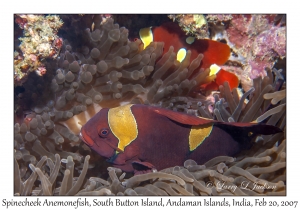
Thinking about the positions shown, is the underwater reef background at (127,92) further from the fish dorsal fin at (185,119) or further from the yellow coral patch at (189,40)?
the fish dorsal fin at (185,119)

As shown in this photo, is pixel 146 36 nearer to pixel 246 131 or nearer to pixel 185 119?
pixel 185 119

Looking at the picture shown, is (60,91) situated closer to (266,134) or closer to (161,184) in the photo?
(161,184)

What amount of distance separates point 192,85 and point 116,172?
89 cm

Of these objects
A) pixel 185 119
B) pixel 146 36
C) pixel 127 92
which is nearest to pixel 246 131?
pixel 185 119

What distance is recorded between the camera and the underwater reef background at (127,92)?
65.9 inches

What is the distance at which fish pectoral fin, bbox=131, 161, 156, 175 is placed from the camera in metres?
1.75

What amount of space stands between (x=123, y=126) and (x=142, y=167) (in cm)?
29

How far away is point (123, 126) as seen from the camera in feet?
5.74

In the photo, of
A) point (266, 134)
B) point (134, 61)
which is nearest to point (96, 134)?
point (134, 61)

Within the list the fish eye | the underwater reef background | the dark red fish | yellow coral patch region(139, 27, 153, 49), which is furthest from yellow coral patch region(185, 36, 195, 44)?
the fish eye

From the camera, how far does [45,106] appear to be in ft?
6.82

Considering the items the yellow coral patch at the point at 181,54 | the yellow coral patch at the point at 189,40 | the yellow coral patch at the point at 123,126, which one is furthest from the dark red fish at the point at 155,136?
the yellow coral patch at the point at 189,40

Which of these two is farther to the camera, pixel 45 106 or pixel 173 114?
pixel 45 106

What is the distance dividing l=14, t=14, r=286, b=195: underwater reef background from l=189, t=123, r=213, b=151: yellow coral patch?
122 millimetres
